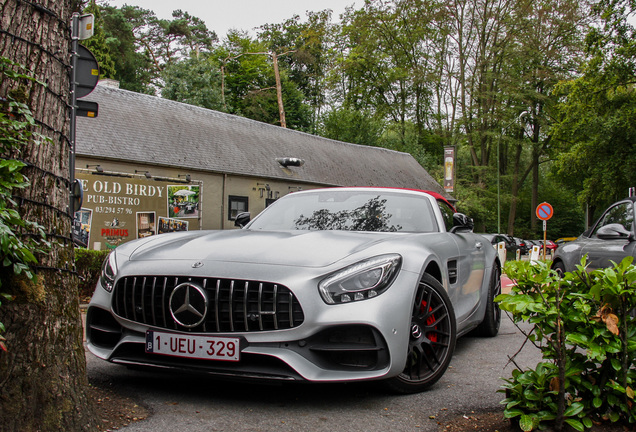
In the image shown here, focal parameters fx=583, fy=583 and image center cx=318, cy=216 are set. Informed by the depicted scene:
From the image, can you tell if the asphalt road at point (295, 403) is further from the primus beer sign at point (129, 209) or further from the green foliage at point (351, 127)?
the green foliage at point (351, 127)

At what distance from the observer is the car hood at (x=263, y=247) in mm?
3463

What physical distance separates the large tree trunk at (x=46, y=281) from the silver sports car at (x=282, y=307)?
61 cm

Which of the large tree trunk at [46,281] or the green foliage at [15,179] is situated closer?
the green foliage at [15,179]

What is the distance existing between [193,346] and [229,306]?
30 centimetres

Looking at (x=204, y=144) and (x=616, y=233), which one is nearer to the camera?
(x=616, y=233)

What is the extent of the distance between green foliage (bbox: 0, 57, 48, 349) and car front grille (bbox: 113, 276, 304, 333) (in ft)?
2.86

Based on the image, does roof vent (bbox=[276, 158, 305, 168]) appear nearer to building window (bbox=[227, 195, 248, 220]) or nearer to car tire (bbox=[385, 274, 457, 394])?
building window (bbox=[227, 195, 248, 220])

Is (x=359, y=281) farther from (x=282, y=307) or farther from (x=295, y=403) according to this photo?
(x=295, y=403)

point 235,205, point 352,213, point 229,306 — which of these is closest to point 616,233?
point 352,213

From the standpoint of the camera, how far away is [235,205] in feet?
75.5

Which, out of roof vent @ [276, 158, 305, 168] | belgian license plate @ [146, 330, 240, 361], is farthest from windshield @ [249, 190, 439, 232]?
roof vent @ [276, 158, 305, 168]

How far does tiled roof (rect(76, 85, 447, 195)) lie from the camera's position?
1933 centimetres

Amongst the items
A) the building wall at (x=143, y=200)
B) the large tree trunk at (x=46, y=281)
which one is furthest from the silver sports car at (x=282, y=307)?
the building wall at (x=143, y=200)

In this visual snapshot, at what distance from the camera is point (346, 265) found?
333 cm
